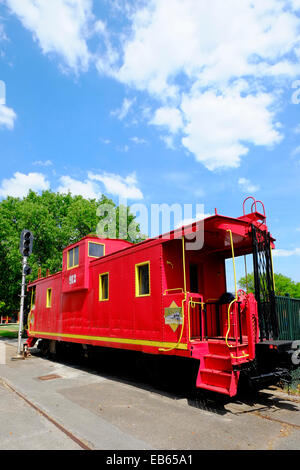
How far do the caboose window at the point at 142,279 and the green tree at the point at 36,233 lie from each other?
14576 mm

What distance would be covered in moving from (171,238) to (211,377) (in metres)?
2.90

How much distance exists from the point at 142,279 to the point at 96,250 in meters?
3.30

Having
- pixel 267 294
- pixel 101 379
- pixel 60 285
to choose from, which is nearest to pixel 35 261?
pixel 60 285

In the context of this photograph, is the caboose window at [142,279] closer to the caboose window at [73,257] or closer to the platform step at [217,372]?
the platform step at [217,372]

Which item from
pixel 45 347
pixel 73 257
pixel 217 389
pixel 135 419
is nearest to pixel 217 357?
pixel 217 389

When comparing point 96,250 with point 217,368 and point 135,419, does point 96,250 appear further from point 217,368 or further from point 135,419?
point 135,419

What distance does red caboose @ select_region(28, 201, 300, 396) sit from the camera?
20.8ft

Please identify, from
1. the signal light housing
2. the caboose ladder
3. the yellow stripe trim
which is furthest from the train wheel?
the caboose ladder

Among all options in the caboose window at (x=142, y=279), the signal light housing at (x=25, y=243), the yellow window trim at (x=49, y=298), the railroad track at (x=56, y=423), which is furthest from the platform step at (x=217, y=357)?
the signal light housing at (x=25, y=243)

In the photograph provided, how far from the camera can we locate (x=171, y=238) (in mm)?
7141

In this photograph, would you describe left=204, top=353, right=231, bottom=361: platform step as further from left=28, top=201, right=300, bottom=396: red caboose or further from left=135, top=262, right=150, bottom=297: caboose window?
left=135, top=262, right=150, bottom=297: caboose window

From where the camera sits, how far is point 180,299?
6715 millimetres

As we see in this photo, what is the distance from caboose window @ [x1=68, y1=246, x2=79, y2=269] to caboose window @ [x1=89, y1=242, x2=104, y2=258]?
76 cm
